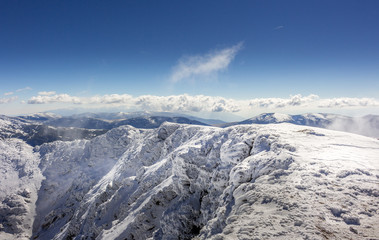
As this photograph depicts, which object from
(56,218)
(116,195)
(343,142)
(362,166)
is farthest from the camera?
(56,218)

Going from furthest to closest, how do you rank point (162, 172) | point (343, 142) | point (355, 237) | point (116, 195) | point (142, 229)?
point (116, 195) → point (162, 172) → point (142, 229) → point (343, 142) → point (355, 237)

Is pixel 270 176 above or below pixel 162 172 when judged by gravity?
above

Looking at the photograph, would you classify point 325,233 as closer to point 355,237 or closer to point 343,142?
point 355,237

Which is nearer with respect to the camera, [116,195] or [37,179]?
[116,195]

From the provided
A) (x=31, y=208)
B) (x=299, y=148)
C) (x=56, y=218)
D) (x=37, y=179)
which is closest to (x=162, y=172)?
(x=299, y=148)

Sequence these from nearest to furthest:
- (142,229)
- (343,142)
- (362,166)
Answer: (362,166), (343,142), (142,229)

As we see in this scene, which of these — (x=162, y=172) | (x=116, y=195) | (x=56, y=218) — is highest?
(x=162, y=172)

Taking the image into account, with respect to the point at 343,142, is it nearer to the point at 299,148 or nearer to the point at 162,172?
the point at 299,148

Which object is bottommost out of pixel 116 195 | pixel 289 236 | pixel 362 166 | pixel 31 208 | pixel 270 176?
pixel 31 208

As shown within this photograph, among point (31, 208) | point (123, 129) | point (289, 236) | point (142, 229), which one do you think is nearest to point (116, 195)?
point (142, 229)
